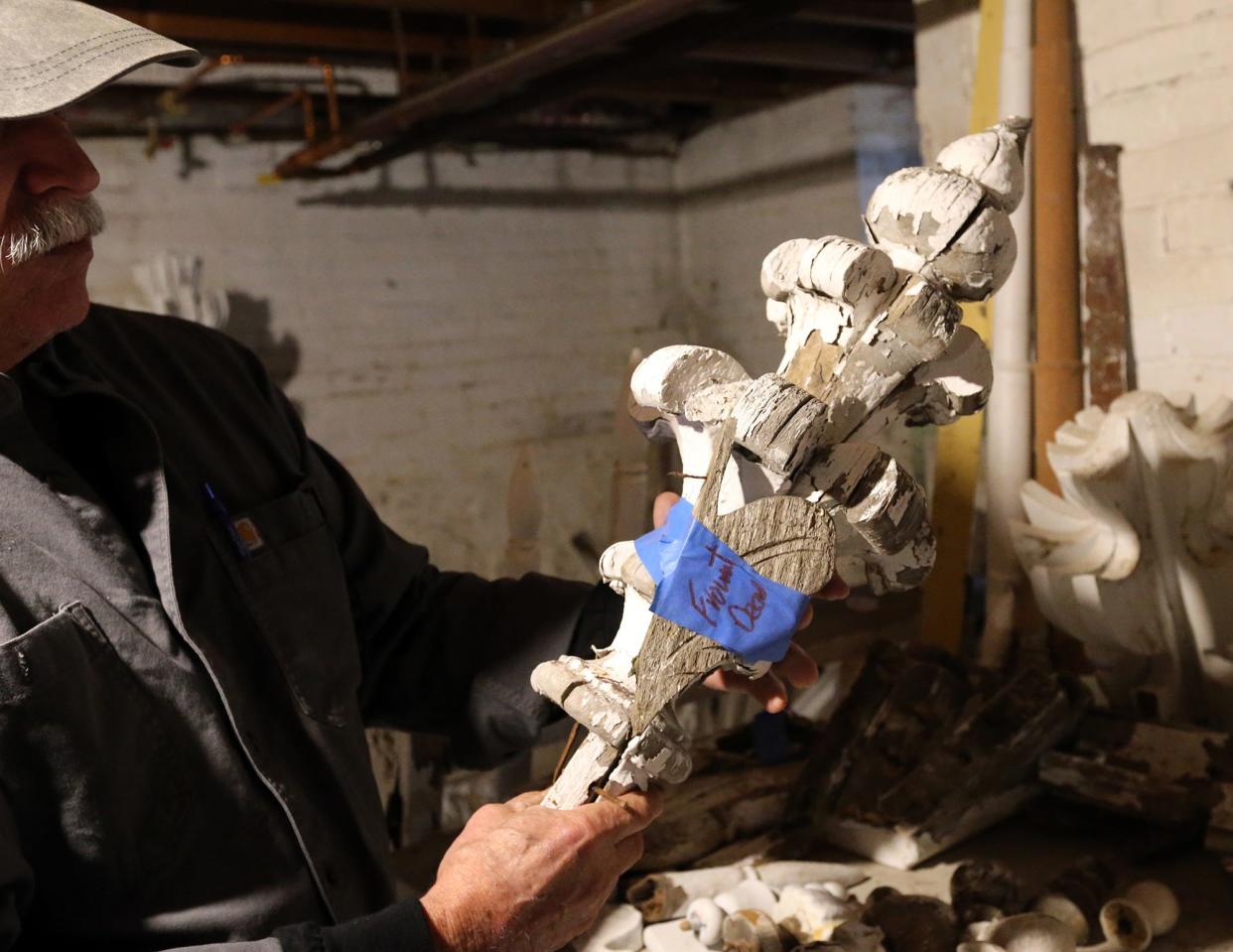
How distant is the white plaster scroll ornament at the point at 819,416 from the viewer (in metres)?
0.93

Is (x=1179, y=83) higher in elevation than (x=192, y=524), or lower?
higher

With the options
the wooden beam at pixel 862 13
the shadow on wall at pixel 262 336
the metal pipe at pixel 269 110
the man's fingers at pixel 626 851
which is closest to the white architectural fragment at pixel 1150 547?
the man's fingers at pixel 626 851

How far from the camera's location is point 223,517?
1206mm

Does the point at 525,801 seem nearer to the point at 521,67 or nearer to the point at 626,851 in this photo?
the point at 626,851

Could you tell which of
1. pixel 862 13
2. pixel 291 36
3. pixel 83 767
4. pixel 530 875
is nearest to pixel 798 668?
pixel 530 875

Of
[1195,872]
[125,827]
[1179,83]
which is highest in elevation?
[1179,83]

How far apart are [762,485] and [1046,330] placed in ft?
3.99

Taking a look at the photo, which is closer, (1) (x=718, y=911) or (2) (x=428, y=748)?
(1) (x=718, y=911)

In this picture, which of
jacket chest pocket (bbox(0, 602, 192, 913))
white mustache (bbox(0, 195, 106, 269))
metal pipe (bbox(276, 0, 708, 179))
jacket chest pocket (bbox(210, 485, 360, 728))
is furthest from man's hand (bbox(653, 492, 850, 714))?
metal pipe (bbox(276, 0, 708, 179))

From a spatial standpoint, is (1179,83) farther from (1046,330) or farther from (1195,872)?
(1195,872)

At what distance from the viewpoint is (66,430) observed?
3.78ft

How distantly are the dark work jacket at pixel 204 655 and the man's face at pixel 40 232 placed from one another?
66 millimetres

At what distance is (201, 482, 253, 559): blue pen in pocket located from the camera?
120cm

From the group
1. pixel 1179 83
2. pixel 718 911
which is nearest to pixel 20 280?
pixel 718 911
